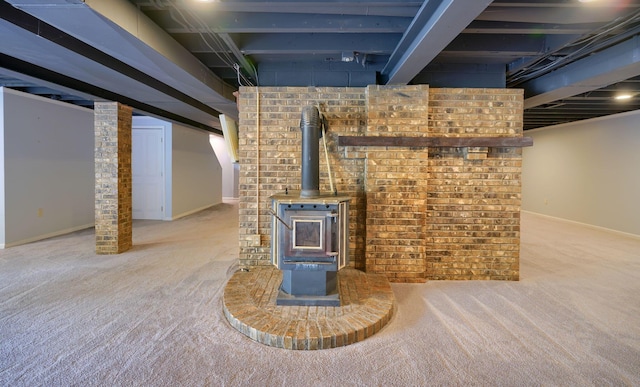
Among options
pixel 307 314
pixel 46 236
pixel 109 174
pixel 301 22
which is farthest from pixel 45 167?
pixel 307 314

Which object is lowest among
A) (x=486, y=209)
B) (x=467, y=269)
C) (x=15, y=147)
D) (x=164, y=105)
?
(x=467, y=269)

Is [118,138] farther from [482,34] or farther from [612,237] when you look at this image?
[612,237]

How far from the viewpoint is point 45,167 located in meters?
5.20

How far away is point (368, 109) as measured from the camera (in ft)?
10.8

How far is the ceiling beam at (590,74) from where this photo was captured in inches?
114

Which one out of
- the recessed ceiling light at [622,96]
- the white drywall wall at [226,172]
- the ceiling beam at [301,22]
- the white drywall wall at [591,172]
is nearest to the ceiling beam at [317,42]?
the ceiling beam at [301,22]

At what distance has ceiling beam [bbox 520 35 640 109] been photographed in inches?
114

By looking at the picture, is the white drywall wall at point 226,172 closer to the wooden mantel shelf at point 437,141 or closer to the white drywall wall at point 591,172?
the wooden mantel shelf at point 437,141

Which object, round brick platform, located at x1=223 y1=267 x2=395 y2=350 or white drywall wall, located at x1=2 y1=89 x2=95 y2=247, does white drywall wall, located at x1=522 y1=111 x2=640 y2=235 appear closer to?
round brick platform, located at x1=223 y1=267 x2=395 y2=350

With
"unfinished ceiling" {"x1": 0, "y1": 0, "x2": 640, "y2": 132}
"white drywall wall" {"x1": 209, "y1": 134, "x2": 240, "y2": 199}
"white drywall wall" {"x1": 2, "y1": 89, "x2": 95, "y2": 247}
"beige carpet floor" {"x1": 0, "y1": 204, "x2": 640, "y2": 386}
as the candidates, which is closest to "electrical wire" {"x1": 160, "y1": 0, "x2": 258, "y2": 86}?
"unfinished ceiling" {"x1": 0, "y1": 0, "x2": 640, "y2": 132}

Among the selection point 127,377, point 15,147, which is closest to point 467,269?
point 127,377

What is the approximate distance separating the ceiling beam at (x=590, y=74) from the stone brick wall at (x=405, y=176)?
0.82 m

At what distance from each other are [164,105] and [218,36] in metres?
2.61

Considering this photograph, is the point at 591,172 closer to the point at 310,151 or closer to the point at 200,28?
the point at 310,151
